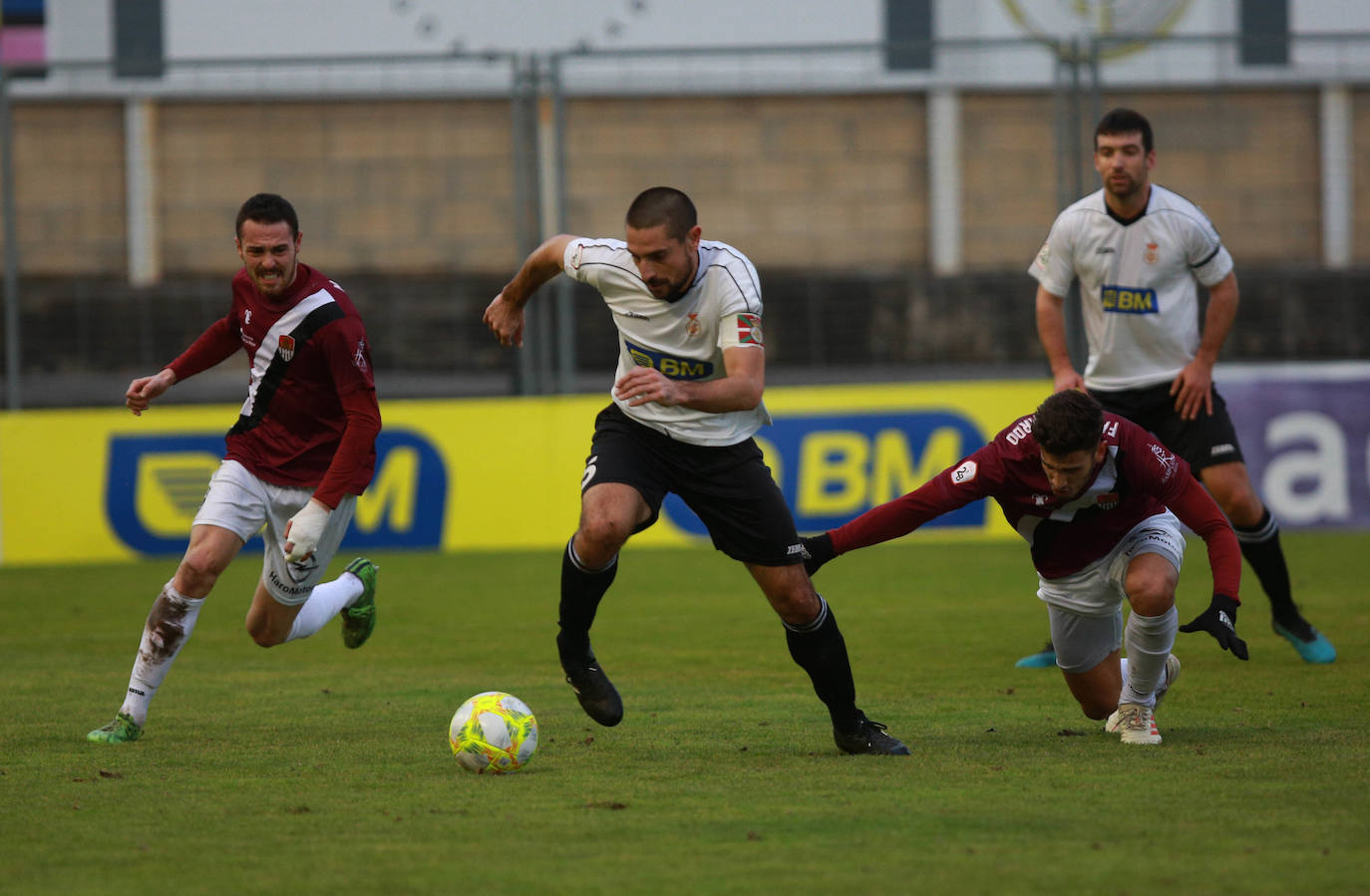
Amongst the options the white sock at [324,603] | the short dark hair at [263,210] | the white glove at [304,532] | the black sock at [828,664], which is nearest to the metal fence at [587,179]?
the white sock at [324,603]

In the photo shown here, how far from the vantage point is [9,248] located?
13297 mm

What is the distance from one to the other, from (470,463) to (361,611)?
559cm

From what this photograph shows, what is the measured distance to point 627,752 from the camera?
18.8ft

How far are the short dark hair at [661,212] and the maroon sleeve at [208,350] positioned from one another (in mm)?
2112

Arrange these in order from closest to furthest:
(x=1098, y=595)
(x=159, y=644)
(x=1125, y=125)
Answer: (x=1098, y=595), (x=159, y=644), (x=1125, y=125)

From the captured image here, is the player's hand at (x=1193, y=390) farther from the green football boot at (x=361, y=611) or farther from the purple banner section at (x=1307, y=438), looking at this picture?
the purple banner section at (x=1307, y=438)

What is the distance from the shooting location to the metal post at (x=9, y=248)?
43.4 feet

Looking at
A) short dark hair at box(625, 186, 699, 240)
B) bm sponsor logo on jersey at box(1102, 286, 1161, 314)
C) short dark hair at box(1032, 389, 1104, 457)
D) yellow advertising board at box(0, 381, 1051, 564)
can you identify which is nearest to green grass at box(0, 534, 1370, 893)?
short dark hair at box(1032, 389, 1104, 457)

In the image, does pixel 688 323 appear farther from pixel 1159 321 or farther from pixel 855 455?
pixel 855 455

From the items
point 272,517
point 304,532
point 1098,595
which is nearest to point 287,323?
point 272,517

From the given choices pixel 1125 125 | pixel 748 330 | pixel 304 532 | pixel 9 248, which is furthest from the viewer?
pixel 9 248

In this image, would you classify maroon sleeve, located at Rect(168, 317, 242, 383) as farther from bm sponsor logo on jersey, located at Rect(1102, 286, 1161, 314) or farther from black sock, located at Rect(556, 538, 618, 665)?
bm sponsor logo on jersey, located at Rect(1102, 286, 1161, 314)

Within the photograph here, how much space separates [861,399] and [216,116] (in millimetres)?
5606

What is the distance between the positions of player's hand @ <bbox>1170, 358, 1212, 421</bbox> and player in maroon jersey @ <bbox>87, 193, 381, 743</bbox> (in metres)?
3.66
